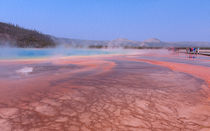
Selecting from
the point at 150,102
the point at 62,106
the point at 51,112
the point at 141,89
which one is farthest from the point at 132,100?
the point at 51,112

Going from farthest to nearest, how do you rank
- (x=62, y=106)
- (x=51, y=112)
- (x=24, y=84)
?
(x=24, y=84) → (x=62, y=106) → (x=51, y=112)

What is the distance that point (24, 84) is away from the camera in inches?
163

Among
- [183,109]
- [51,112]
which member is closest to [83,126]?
[51,112]

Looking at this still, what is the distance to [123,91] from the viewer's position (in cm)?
363

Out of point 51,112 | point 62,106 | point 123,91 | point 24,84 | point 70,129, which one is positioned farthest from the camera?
point 24,84

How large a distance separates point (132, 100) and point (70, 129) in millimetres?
1575

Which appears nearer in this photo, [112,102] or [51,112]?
[51,112]

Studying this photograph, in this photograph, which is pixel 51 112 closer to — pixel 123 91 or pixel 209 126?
pixel 123 91

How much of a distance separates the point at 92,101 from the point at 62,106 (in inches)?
25.9

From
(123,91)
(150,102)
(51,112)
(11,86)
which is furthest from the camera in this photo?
(11,86)

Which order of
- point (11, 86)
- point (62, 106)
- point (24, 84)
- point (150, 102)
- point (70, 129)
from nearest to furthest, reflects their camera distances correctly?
point (70, 129), point (62, 106), point (150, 102), point (11, 86), point (24, 84)

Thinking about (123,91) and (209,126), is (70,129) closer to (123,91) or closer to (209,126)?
(123,91)

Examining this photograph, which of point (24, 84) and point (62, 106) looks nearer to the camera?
point (62, 106)

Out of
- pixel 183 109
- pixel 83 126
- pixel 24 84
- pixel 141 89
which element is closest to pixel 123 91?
pixel 141 89
